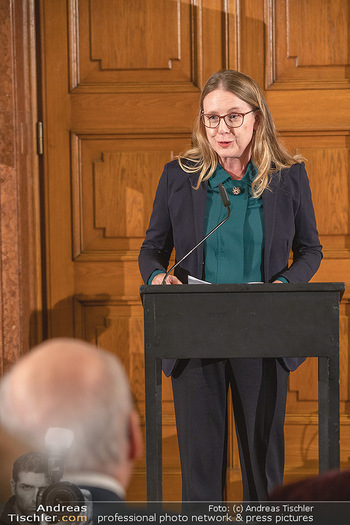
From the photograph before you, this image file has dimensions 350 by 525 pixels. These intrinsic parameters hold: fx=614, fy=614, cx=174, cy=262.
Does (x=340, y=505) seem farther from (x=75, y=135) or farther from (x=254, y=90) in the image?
(x=75, y=135)

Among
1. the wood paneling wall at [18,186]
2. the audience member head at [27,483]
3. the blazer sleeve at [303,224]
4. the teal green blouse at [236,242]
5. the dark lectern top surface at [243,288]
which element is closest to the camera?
the audience member head at [27,483]

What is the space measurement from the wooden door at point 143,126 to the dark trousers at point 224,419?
0.93m

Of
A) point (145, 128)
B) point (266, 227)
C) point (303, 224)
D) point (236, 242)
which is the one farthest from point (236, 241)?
point (145, 128)

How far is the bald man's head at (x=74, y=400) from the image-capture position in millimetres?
703

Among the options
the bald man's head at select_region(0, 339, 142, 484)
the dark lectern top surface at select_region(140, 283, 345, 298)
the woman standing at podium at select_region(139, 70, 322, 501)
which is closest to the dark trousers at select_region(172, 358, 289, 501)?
the woman standing at podium at select_region(139, 70, 322, 501)

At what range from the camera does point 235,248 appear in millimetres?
2068

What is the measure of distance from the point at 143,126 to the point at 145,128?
14 mm

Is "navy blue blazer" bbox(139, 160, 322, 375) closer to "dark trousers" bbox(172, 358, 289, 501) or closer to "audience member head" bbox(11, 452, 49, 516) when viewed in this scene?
"dark trousers" bbox(172, 358, 289, 501)

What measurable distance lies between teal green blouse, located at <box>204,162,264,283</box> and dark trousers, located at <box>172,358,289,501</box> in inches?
11.5

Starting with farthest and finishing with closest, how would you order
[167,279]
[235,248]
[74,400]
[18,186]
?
[18,186] → [235,248] → [167,279] → [74,400]

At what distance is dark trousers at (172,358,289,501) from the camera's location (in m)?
2.01

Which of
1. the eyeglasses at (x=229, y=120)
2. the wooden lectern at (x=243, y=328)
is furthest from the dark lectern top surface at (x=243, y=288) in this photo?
the eyeglasses at (x=229, y=120)

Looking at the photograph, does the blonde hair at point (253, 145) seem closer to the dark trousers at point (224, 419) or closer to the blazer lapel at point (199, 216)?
the blazer lapel at point (199, 216)

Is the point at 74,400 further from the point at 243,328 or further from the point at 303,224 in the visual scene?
the point at 303,224
